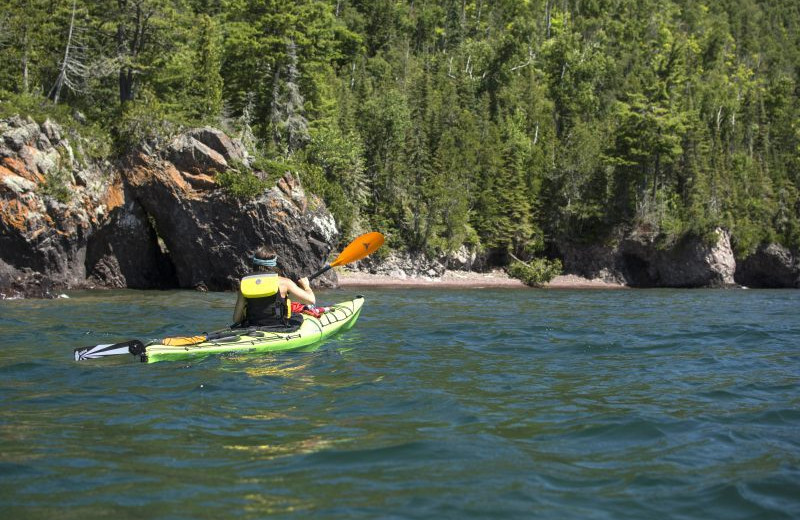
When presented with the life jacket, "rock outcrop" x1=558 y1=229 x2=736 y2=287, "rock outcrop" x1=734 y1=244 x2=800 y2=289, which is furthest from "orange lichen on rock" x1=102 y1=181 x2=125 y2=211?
"rock outcrop" x1=734 y1=244 x2=800 y2=289

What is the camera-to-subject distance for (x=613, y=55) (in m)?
78.1

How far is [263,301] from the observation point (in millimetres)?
11516

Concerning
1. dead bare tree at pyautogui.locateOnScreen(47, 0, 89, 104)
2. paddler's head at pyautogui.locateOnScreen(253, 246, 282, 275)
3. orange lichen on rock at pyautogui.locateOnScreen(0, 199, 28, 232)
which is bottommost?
paddler's head at pyautogui.locateOnScreen(253, 246, 282, 275)

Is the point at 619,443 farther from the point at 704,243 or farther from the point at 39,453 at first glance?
the point at 704,243

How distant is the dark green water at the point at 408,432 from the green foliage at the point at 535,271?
31123 mm

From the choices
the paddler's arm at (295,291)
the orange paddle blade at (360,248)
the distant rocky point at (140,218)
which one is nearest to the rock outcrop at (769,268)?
the distant rocky point at (140,218)

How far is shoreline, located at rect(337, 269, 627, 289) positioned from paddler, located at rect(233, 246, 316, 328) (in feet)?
77.7

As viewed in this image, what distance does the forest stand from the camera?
31734mm

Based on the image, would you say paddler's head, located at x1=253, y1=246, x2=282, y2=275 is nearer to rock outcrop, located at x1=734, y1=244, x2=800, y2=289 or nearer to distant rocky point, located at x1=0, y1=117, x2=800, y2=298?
distant rocky point, located at x1=0, y1=117, x2=800, y2=298

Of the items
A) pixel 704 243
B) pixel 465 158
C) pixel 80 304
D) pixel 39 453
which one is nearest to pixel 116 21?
pixel 80 304

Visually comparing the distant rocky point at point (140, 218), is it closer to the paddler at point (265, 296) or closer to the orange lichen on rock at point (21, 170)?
the orange lichen on rock at point (21, 170)

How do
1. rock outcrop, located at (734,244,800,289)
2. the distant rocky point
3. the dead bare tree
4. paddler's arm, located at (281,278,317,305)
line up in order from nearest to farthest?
paddler's arm, located at (281,278,317,305), the distant rocky point, the dead bare tree, rock outcrop, located at (734,244,800,289)

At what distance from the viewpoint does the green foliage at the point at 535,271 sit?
4406 cm

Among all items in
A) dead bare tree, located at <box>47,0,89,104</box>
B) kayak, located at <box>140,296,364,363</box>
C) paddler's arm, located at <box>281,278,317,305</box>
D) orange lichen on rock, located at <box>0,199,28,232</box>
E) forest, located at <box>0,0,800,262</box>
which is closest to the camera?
kayak, located at <box>140,296,364,363</box>
